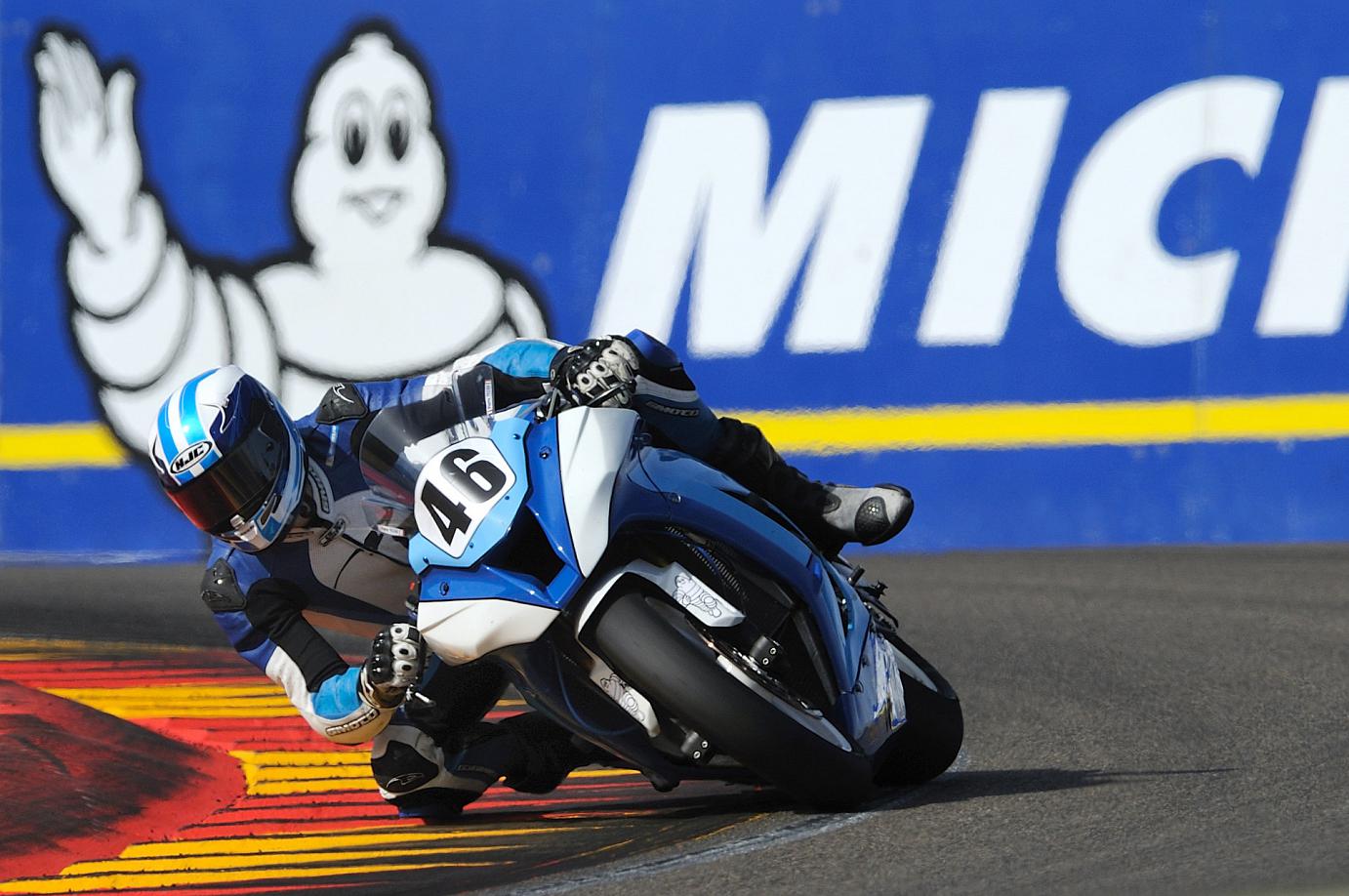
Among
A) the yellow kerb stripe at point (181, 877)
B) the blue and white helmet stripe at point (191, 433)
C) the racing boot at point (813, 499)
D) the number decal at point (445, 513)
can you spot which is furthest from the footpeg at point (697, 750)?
the blue and white helmet stripe at point (191, 433)

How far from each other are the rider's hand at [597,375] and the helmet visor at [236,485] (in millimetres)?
782

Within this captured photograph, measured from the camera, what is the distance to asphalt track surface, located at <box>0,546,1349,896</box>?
13.5 ft

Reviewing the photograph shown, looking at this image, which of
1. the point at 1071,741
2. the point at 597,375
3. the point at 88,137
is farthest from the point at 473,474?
the point at 88,137

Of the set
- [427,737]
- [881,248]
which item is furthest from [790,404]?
[427,737]

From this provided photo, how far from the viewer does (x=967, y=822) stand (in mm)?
4582

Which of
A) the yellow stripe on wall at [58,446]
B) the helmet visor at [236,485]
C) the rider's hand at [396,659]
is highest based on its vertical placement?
the helmet visor at [236,485]

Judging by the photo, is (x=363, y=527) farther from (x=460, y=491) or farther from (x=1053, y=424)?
(x=1053, y=424)

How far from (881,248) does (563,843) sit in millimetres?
5564

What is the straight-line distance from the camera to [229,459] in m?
4.84

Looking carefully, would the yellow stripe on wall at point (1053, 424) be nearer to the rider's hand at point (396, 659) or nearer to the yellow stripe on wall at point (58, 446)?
the yellow stripe on wall at point (58, 446)

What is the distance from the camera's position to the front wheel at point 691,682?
13.9 ft

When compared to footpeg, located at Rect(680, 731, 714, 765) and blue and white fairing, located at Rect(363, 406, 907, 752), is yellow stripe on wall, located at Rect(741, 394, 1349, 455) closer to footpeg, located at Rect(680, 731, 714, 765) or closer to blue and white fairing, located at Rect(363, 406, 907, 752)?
blue and white fairing, located at Rect(363, 406, 907, 752)

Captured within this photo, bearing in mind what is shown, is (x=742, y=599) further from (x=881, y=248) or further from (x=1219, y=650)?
(x=881, y=248)

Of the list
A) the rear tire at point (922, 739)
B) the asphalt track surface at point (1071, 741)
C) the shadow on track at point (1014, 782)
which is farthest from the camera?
the rear tire at point (922, 739)
